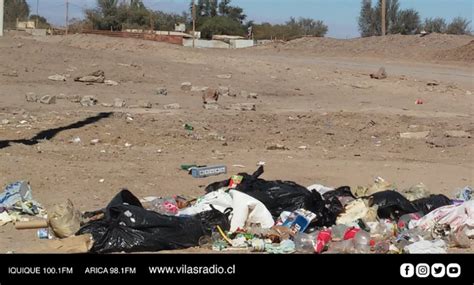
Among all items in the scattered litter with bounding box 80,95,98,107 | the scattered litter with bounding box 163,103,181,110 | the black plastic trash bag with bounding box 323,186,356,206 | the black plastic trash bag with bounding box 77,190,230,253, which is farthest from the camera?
the scattered litter with bounding box 163,103,181,110

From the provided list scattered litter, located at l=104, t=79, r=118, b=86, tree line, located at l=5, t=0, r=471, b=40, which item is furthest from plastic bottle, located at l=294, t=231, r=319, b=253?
tree line, located at l=5, t=0, r=471, b=40

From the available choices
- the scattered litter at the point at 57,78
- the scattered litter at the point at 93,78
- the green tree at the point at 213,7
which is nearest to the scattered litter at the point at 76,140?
the scattered litter at the point at 93,78

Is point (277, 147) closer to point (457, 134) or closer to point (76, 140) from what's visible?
point (76, 140)

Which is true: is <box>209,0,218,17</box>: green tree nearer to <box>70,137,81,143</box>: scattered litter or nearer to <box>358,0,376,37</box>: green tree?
<box>358,0,376,37</box>: green tree

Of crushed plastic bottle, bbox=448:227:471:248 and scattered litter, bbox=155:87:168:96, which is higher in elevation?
scattered litter, bbox=155:87:168:96

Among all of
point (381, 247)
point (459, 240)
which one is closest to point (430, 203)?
point (459, 240)

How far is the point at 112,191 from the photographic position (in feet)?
26.8

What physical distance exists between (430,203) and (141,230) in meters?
3.07

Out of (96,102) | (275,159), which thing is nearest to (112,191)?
(275,159)
